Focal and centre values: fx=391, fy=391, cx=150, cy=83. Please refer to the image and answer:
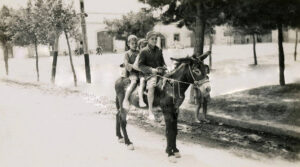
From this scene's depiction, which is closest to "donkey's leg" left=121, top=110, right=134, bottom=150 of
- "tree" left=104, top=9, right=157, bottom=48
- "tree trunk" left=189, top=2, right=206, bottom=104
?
"tree" left=104, top=9, right=157, bottom=48

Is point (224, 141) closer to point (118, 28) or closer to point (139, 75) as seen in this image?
point (139, 75)

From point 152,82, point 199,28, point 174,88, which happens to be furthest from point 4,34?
point 199,28

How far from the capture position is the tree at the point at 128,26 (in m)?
6.17

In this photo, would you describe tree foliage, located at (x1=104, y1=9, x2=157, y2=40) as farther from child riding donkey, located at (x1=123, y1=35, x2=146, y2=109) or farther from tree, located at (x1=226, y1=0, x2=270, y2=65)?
tree, located at (x1=226, y1=0, x2=270, y2=65)

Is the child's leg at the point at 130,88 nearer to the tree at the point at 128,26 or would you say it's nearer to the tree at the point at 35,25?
the tree at the point at 128,26

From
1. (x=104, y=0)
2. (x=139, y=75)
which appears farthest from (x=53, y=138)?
(x=104, y=0)

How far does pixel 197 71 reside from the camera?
5.34 meters

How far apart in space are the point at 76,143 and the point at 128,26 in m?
1.97

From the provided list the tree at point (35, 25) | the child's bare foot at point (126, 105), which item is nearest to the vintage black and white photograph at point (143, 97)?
the child's bare foot at point (126, 105)

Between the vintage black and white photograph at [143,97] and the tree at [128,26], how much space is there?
0.02 meters

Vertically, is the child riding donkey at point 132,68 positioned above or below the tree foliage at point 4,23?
below

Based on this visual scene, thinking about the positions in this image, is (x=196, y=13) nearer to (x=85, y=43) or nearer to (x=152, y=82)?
(x=85, y=43)

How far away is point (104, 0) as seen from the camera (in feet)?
20.6

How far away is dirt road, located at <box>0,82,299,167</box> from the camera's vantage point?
5.56 metres
